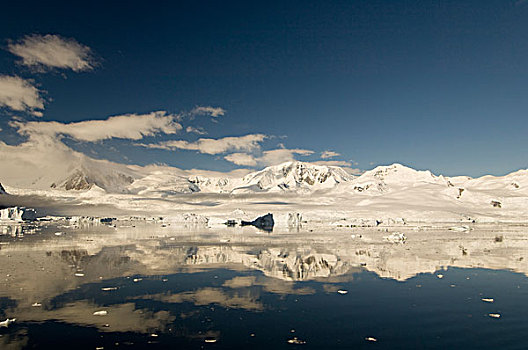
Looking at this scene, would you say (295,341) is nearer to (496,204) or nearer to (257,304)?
(257,304)

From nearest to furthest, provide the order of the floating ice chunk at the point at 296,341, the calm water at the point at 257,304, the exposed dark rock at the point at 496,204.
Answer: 1. the floating ice chunk at the point at 296,341
2. the calm water at the point at 257,304
3. the exposed dark rock at the point at 496,204

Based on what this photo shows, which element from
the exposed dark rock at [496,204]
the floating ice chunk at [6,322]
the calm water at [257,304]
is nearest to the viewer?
the calm water at [257,304]

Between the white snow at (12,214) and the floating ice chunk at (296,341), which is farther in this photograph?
the white snow at (12,214)

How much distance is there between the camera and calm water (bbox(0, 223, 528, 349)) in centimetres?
884

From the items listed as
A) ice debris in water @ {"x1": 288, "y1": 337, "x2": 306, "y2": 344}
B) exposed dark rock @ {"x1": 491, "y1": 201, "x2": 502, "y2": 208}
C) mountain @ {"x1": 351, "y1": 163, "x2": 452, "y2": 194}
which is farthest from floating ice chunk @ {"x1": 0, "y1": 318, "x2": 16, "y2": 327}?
mountain @ {"x1": 351, "y1": 163, "x2": 452, "y2": 194}

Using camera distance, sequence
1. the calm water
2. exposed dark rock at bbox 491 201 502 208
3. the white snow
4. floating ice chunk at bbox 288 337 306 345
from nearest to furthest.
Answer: floating ice chunk at bbox 288 337 306 345 < the calm water < the white snow < exposed dark rock at bbox 491 201 502 208

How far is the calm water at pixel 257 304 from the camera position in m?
8.84

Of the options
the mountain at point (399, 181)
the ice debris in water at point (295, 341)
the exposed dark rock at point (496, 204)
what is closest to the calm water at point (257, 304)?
the ice debris in water at point (295, 341)

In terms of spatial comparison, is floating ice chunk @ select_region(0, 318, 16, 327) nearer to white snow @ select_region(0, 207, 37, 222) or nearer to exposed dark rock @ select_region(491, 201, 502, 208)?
white snow @ select_region(0, 207, 37, 222)

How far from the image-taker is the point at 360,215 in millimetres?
75312

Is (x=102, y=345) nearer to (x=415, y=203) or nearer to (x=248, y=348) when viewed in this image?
(x=248, y=348)

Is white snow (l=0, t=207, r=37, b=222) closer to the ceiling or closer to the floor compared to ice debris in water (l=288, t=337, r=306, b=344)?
closer to the ceiling

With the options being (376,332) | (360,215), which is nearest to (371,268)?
(376,332)

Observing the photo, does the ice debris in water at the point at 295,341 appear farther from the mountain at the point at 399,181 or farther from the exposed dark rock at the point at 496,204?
the mountain at the point at 399,181
